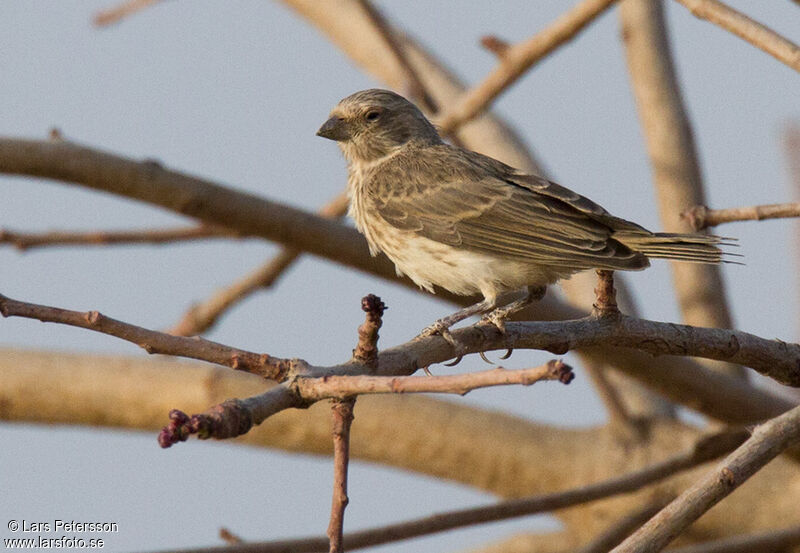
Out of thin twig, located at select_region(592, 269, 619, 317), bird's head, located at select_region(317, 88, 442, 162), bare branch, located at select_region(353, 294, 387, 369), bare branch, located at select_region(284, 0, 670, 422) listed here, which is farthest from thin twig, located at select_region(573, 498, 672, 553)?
bare branch, located at select_region(353, 294, 387, 369)

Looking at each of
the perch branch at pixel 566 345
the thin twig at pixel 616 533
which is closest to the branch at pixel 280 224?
the thin twig at pixel 616 533

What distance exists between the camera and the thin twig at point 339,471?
2.48 m

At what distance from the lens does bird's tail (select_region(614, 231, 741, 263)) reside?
410cm

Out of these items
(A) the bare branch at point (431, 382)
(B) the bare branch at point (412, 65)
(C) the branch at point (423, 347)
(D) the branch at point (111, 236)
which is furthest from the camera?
(B) the bare branch at point (412, 65)

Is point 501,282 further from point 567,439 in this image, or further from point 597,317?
point 567,439

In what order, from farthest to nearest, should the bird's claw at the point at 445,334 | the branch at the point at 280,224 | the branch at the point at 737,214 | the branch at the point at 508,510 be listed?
1. the branch at the point at 280,224
2. the branch at the point at 508,510
3. the branch at the point at 737,214
4. the bird's claw at the point at 445,334

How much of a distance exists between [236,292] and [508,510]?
8.16 ft

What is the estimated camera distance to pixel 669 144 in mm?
6395

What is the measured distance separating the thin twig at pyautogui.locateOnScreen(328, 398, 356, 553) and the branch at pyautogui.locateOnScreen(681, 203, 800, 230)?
1.92 m

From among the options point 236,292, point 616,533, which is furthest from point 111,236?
point 616,533

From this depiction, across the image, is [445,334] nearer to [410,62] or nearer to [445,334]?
[445,334]

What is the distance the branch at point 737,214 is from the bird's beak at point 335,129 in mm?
2041

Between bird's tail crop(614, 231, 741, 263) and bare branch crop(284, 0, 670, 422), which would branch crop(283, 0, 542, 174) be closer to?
bare branch crop(284, 0, 670, 422)

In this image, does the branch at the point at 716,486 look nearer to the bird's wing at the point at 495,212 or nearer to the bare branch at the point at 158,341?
the bare branch at the point at 158,341
